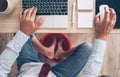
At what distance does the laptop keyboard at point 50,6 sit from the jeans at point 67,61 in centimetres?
32

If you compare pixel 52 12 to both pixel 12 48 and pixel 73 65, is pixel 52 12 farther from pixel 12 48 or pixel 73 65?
pixel 73 65

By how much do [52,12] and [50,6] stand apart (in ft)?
0.09

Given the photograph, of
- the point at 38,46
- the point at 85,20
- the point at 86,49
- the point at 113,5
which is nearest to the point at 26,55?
the point at 38,46

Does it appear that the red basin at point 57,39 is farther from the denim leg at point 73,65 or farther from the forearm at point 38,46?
the denim leg at point 73,65

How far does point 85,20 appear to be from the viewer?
3.92 feet

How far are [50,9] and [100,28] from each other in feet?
0.75

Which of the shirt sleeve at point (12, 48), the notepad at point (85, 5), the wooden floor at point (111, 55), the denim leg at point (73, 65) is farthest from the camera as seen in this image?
the wooden floor at point (111, 55)

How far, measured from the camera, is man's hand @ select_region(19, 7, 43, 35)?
1120mm

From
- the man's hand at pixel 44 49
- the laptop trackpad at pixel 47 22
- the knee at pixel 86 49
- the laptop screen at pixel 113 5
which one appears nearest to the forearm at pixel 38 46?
the man's hand at pixel 44 49

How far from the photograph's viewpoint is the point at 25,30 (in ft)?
3.66

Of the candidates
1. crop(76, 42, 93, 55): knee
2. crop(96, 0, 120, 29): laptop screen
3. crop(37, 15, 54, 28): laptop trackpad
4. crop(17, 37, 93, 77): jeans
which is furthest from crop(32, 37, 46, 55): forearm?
crop(96, 0, 120, 29): laptop screen

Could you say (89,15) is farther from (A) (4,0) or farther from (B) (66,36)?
(B) (66,36)

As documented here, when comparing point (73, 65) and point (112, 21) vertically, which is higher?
point (112, 21)

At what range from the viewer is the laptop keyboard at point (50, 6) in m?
1.20
